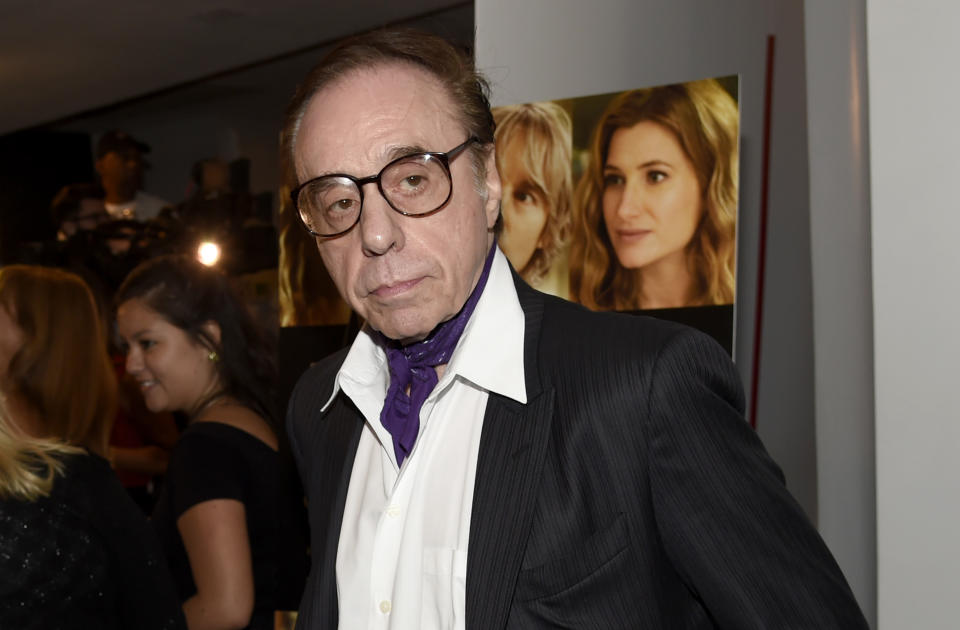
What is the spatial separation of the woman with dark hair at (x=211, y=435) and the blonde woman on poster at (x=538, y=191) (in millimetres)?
898

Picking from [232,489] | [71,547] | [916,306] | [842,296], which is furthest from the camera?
[232,489]

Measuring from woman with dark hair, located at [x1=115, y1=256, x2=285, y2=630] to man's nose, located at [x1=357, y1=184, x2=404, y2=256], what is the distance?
1451 millimetres

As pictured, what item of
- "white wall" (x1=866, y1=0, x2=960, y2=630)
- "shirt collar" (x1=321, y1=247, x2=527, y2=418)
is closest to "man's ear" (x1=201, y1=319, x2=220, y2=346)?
"shirt collar" (x1=321, y1=247, x2=527, y2=418)

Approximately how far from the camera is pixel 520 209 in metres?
2.49

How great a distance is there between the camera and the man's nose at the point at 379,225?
4.41 ft

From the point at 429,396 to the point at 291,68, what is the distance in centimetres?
542

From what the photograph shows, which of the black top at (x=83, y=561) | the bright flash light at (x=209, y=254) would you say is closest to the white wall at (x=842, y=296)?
the black top at (x=83, y=561)

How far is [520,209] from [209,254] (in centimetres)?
423

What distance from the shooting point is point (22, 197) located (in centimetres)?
805

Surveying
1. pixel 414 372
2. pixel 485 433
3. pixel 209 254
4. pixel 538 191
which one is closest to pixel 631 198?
pixel 538 191

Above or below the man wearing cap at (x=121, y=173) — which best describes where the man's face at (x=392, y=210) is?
below

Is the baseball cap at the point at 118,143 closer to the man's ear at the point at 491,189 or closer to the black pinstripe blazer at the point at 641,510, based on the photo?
the man's ear at the point at 491,189

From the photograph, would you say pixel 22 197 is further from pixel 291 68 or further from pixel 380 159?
pixel 380 159

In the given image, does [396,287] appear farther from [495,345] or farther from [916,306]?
[916,306]
